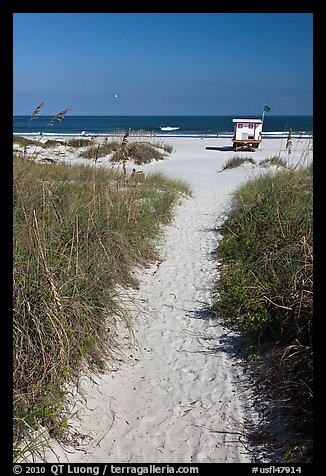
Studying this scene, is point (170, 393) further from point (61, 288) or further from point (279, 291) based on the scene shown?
point (279, 291)

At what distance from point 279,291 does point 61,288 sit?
7.15 ft

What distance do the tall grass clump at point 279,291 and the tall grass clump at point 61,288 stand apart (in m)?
1.31

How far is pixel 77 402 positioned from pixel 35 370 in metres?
0.47

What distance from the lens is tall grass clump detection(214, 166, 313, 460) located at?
341cm

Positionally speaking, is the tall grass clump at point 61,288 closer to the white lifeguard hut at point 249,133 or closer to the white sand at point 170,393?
the white sand at point 170,393

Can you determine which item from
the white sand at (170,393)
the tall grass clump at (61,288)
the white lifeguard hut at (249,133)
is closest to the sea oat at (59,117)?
the tall grass clump at (61,288)

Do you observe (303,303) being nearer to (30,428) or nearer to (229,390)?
(229,390)

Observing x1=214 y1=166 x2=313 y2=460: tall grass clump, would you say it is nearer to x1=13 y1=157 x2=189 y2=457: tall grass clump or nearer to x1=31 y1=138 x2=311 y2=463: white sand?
x1=31 y1=138 x2=311 y2=463: white sand

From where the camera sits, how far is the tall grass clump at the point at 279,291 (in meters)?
3.41

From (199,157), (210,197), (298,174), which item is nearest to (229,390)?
(298,174)

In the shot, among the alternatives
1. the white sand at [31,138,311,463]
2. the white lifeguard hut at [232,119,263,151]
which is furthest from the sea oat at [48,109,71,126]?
the white lifeguard hut at [232,119,263,151]

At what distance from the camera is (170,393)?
3771mm

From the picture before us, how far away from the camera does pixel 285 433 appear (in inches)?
123

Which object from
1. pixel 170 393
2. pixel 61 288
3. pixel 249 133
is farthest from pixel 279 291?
pixel 249 133
